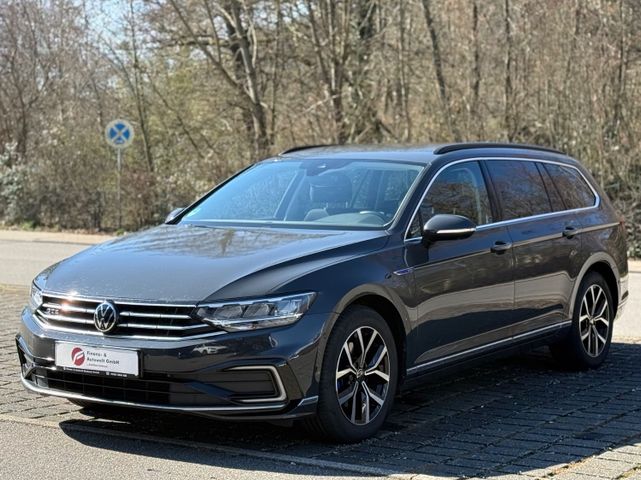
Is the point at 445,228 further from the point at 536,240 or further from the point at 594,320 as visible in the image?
the point at 594,320

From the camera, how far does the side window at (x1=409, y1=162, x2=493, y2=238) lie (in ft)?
21.9

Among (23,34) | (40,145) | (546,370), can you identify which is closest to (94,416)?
(546,370)

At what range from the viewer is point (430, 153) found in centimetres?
708

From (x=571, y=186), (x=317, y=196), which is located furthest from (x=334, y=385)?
(x=571, y=186)

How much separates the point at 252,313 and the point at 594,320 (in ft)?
12.4

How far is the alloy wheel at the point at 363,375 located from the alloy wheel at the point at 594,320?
8.59ft

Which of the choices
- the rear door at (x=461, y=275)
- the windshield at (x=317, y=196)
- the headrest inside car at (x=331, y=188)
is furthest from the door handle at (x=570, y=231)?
the headrest inside car at (x=331, y=188)

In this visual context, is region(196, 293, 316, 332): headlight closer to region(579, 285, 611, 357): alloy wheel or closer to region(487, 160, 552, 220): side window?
region(487, 160, 552, 220): side window

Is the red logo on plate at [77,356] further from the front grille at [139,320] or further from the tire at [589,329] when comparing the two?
the tire at [589,329]

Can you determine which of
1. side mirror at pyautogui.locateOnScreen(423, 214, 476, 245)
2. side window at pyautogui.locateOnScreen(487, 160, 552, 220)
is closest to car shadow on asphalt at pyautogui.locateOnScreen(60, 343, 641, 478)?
side mirror at pyautogui.locateOnScreen(423, 214, 476, 245)

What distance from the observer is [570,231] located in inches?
311

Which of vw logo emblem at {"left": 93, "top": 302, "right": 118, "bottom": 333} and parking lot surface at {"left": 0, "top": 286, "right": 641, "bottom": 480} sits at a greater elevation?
vw logo emblem at {"left": 93, "top": 302, "right": 118, "bottom": 333}

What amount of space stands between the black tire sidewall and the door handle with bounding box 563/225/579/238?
241 centimetres

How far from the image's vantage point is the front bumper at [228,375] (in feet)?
17.4
